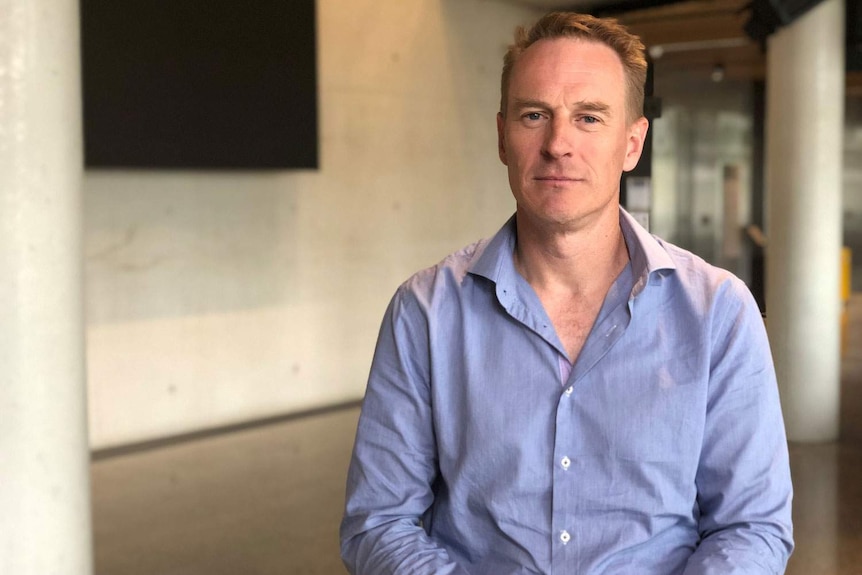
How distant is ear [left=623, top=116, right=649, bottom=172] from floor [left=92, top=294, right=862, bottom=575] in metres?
2.65

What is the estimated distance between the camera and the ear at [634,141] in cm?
162

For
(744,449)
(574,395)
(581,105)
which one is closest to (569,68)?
(581,105)

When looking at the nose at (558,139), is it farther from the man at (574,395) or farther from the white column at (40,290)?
the white column at (40,290)

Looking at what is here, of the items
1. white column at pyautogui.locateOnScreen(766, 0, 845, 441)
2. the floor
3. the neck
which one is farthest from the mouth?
white column at pyautogui.locateOnScreen(766, 0, 845, 441)

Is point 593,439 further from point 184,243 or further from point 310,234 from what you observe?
Answer: point 310,234

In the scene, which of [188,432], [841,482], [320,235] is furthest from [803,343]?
[188,432]

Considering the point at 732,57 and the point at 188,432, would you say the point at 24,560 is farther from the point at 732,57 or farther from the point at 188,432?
the point at 732,57

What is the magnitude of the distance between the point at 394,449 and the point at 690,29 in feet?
25.9

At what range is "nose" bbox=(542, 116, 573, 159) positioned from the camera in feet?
4.89

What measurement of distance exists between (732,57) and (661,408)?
33.8 ft

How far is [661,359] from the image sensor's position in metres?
1.51

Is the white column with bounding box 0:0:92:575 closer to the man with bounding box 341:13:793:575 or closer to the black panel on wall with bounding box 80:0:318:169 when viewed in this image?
the man with bounding box 341:13:793:575

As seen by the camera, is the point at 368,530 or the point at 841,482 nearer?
the point at 368,530

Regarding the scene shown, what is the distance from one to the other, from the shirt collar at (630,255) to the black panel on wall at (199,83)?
373cm
